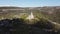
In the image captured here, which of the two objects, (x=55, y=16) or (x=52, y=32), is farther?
(x=55, y=16)

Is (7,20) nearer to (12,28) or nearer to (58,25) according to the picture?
(12,28)

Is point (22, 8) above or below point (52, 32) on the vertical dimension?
above

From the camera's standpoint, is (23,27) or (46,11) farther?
(46,11)

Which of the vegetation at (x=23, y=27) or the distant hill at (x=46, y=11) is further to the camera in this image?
the distant hill at (x=46, y=11)

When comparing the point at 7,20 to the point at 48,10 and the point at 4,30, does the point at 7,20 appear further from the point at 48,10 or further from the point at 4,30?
the point at 48,10

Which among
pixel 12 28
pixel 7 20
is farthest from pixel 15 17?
pixel 12 28

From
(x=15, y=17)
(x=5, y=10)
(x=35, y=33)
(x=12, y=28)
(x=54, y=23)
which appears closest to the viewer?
(x=35, y=33)

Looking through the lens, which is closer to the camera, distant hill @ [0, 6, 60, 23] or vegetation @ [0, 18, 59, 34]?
vegetation @ [0, 18, 59, 34]

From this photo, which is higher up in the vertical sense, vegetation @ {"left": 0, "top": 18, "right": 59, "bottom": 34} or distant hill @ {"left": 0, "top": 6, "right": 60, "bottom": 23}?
distant hill @ {"left": 0, "top": 6, "right": 60, "bottom": 23}

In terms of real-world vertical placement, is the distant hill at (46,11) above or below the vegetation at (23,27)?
above

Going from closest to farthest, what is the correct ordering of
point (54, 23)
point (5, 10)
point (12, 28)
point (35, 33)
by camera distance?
point (35, 33), point (12, 28), point (54, 23), point (5, 10)
